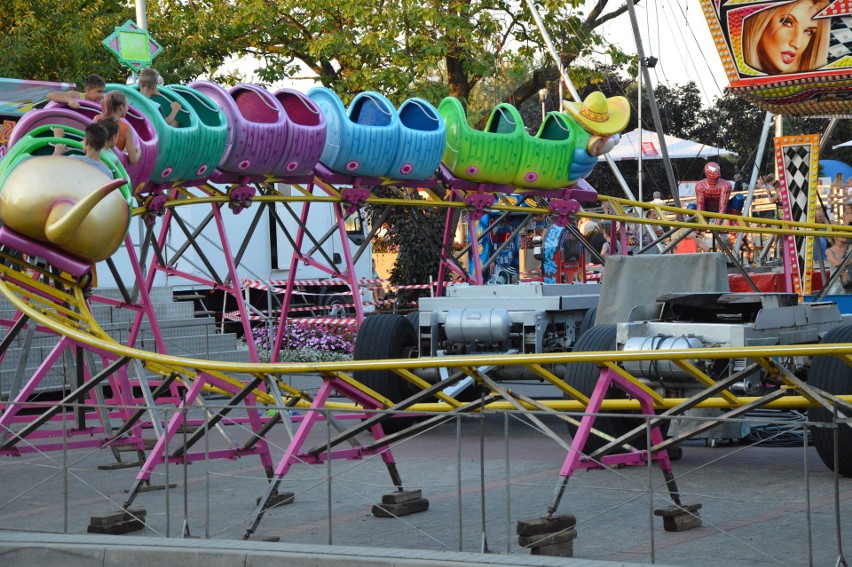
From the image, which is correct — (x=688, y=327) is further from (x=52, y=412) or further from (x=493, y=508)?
(x=52, y=412)

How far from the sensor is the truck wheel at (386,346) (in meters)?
13.4

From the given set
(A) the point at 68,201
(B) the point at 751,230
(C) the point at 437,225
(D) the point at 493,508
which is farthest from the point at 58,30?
(D) the point at 493,508

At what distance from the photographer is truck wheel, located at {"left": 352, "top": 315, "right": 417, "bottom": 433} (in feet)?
44.0

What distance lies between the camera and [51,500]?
351 inches

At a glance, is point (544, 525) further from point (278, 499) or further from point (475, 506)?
point (278, 499)

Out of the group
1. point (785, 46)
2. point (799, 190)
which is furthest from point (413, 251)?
point (785, 46)

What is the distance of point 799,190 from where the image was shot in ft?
59.8

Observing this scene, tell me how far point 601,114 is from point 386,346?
5492mm

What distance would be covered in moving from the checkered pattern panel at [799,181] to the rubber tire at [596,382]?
7039 mm

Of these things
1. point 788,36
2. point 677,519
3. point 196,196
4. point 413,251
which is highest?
point 788,36

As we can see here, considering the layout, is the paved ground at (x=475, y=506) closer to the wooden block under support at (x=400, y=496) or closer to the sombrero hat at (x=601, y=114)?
the wooden block under support at (x=400, y=496)

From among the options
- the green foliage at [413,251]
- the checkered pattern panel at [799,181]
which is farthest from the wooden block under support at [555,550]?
the green foliage at [413,251]

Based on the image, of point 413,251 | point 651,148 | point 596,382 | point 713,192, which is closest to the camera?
point 596,382

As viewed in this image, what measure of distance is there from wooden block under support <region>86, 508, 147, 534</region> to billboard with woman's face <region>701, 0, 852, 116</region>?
38.1 feet
